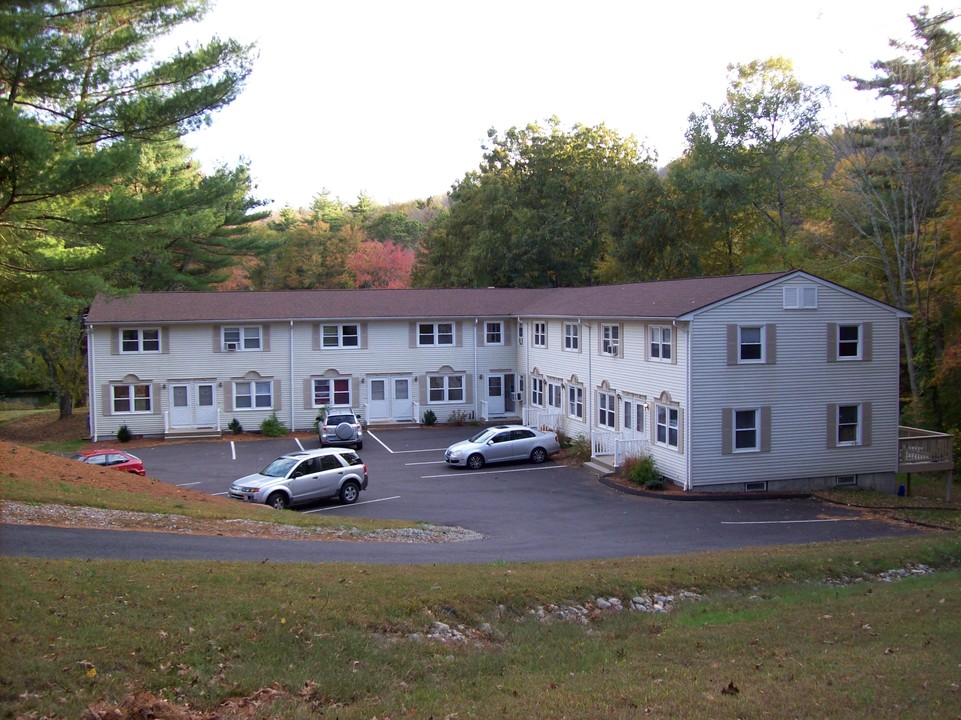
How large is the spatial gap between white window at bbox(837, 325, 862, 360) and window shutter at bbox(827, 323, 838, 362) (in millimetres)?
238

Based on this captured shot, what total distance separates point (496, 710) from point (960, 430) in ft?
109

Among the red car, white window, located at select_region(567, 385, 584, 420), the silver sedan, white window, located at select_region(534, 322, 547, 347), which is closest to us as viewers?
the red car

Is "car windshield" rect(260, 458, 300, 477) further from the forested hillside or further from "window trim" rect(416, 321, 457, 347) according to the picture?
"window trim" rect(416, 321, 457, 347)

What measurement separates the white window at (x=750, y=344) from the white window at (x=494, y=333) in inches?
726

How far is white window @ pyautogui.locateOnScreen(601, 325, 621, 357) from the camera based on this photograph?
31.4 metres

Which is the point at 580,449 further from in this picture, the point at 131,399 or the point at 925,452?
the point at 131,399

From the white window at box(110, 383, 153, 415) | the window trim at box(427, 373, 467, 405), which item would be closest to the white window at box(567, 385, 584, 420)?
the window trim at box(427, 373, 467, 405)

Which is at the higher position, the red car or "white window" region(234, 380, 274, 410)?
"white window" region(234, 380, 274, 410)

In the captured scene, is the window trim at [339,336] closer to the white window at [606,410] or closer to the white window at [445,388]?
the white window at [445,388]

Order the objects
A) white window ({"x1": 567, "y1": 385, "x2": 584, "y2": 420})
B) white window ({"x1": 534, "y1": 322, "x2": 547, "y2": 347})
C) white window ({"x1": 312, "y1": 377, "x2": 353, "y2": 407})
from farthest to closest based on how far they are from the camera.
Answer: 1. white window ({"x1": 312, "y1": 377, "x2": 353, "y2": 407})
2. white window ({"x1": 534, "y1": 322, "x2": 547, "y2": 347})
3. white window ({"x1": 567, "y1": 385, "x2": 584, "y2": 420})

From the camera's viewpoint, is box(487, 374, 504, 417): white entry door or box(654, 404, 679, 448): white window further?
box(487, 374, 504, 417): white entry door

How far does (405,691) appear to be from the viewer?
834 centimetres

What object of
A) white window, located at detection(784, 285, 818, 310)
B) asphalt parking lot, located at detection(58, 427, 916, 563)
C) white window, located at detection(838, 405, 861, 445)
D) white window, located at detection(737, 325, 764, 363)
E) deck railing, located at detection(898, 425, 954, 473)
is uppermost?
white window, located at detection(784, 285, 818, 310)

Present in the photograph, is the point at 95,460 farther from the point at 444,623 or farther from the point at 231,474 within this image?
the point at 444,623
